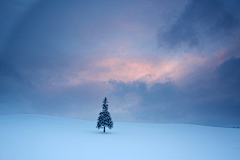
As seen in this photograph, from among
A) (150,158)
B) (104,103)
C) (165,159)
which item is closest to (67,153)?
(150,158)

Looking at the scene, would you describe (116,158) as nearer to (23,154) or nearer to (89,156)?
(89,156)

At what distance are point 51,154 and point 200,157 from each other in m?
18.9

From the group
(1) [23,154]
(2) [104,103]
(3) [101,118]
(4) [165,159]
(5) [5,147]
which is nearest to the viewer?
(1) [23,154]

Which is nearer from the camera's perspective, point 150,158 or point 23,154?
point 23,154

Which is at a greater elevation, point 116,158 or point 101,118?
point 101,118

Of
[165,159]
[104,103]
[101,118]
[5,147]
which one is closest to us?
[165,159]

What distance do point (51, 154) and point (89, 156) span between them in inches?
176

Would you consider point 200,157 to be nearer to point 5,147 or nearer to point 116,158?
point 116,158

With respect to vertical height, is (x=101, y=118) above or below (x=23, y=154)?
above

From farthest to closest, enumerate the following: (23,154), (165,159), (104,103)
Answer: (104,103), (165,159), (23,154)

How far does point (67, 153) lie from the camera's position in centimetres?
1625

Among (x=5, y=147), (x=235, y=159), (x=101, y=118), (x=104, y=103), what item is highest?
(x=104, y=103)

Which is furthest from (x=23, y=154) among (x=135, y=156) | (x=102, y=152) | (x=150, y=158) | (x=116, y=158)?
(x=150, y=158)

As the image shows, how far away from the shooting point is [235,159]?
17.2 m
